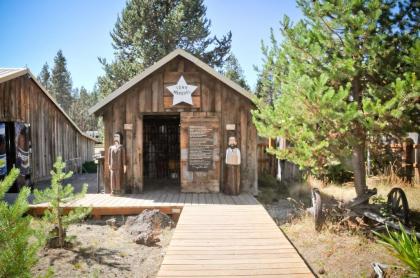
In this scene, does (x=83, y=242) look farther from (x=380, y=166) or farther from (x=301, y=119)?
(x=380, y=166)

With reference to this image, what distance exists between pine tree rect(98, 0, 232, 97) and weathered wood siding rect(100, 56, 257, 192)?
12.8 metres

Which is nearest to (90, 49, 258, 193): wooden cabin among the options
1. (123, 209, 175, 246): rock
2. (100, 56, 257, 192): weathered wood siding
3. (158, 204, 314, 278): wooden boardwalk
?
(100, 56, 257, 192): weathered wood siding

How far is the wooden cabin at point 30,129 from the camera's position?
39.3 feet

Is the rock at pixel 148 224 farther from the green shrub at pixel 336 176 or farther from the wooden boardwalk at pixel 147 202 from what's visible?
the green shrub at pixel 336 176

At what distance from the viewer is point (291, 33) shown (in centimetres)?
714

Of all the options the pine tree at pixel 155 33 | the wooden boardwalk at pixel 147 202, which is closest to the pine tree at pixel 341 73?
the wooden boardwalk at pixel 147 202

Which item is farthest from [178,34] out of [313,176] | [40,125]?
[313,176]

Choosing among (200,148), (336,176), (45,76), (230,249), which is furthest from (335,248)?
(45,76)

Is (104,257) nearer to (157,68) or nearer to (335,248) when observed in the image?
(335,248)

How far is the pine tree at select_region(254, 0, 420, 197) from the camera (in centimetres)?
623

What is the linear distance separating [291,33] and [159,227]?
209 inches

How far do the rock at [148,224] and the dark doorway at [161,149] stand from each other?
273 inches

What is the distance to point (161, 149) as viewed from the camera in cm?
1568

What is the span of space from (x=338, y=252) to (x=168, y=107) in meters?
6.38
